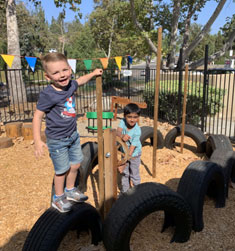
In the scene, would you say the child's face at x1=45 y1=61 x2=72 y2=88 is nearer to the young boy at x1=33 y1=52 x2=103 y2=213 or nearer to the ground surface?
the young boy at x1=33 y1=52 x2=103 y2=213

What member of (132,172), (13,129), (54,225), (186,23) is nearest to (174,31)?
(186,23)

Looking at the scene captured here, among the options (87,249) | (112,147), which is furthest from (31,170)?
(112,147)

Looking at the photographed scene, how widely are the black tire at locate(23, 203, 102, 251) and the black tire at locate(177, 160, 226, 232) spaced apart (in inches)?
43.9

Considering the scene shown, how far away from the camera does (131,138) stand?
3.26 metres

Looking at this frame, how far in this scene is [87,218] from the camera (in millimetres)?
2377

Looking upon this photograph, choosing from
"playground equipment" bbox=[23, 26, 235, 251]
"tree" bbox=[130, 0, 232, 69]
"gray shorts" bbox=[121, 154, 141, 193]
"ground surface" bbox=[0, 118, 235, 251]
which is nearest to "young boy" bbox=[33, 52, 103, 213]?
"playground equipment" bbox=[23, 26, 235, 251]

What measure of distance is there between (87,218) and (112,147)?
77 cm

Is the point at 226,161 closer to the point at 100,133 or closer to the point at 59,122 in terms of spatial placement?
the point at 100,133

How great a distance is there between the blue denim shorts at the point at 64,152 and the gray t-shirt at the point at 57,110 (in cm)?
6

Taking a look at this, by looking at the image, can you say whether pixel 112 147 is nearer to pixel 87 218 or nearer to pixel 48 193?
pixel 87 218

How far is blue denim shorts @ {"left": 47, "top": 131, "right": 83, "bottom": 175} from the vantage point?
2262 millimetres

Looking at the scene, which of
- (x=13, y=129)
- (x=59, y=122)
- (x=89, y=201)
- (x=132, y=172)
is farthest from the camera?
(x=13, y=129)

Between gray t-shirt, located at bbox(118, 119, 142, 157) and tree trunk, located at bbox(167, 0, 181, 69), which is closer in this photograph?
gray t-shirt, located at bbox(118, 119, 142, 157)

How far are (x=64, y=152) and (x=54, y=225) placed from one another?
2.21 ft
